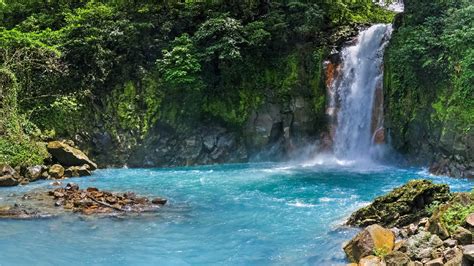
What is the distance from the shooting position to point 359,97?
852 inches

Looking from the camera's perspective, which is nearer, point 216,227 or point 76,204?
point 216,227

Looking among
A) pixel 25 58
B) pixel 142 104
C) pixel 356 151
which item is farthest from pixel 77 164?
pixel 356 151

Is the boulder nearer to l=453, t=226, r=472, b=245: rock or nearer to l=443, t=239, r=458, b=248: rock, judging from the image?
l=443, t=239, r=458, b=248: rock

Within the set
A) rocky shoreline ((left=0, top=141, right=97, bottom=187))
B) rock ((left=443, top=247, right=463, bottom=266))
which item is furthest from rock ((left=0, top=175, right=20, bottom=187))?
rock ((left=443, top=247, right=463, bottom=266))

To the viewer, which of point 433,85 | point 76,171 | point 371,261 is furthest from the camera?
point 76,171

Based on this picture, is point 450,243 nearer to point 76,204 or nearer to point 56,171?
point 76,204

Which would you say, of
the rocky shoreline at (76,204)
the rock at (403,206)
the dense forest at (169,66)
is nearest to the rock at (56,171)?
the rocky shoreline at (76,204)

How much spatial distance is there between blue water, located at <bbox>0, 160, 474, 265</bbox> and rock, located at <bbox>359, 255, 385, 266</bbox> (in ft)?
2.33

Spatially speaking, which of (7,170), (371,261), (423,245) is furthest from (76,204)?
(423,245)

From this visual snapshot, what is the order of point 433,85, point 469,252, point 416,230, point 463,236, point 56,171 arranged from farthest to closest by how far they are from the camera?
point 56,171 → point 433,85 → point 416,230 → point 463,236 → point 469,252

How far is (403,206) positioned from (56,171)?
44.6 feet

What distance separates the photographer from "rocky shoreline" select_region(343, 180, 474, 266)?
6.99m

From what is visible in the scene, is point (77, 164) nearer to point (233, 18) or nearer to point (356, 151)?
point (233, 18)

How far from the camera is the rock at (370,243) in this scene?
308 inches
